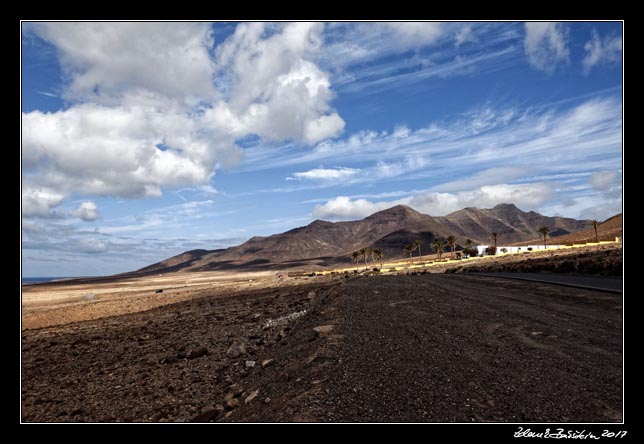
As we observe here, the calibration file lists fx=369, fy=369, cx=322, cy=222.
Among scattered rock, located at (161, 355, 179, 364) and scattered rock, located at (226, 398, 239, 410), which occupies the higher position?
scattered rock, located at (226, 398, 239, 410)

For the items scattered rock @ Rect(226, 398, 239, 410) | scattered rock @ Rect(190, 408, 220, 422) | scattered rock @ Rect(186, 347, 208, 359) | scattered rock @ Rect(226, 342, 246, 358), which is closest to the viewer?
scattered rock @ Rect(190, 408, 220, 422)

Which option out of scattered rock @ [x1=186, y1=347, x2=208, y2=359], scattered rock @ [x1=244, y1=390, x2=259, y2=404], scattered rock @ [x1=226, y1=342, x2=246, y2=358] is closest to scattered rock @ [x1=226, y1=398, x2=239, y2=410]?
scattered rock @ [x1=244, y1=390, x2=259, y2=404]

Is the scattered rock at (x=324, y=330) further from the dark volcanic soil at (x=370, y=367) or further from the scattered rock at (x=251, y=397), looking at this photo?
the scattered rock at (x=251, y=397)

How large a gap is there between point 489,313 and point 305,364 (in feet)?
A: 30.6

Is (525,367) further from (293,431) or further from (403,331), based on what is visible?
(293,431)

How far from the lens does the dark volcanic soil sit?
6633 mm

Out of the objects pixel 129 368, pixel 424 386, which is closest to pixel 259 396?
pixel 424 386

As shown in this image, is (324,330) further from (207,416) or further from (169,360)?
(169,360)

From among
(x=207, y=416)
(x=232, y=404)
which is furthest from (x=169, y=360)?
(x=232, y=404)

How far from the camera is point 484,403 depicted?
21.2 ft

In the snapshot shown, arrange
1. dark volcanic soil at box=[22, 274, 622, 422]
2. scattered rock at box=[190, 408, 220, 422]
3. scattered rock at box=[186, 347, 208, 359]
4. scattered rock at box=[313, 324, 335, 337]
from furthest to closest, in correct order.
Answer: scattered rock at box=[186, 347, 208, 359] → scattered rock at box=[313, 324, 335, 337] → scattered rock at box=[190, 408, 220, 422] → dark volcanic soil at box=[22, 274, 622, 422]

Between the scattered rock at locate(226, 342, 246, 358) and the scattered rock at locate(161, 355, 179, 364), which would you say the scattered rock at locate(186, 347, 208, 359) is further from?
the scattered rock at locate(226, 342, 246, 358)

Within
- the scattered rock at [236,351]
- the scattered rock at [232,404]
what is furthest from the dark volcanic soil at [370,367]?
the scattered rock at [236,351]

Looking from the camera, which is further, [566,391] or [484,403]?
[566,391]
